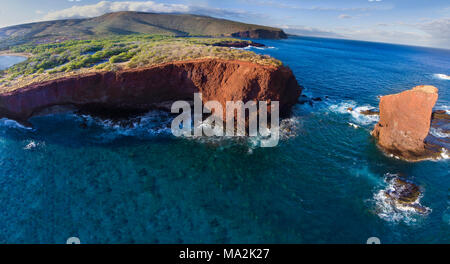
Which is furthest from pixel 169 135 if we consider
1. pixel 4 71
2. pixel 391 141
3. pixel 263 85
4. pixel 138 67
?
pixel 4 71

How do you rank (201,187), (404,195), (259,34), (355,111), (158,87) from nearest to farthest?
1. (404,195)
2. (201,187)
3. (158,87)
4. (355,111)
5. (259,34)

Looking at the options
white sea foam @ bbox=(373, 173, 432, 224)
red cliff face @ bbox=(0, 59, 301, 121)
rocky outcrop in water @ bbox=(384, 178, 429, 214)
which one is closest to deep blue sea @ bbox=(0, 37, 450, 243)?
white sea foam @ bbox=(373, 173, 432, 224)

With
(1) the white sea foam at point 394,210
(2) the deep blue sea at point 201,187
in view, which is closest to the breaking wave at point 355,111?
(2) the deep blue sea at point 201,187

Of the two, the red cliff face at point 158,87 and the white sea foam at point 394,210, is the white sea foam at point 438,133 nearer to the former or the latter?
the white sea foam at point 394,210

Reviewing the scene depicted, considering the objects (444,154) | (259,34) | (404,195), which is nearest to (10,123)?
(404,195)

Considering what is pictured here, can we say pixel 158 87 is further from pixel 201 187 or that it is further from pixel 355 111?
pixel 355 111
